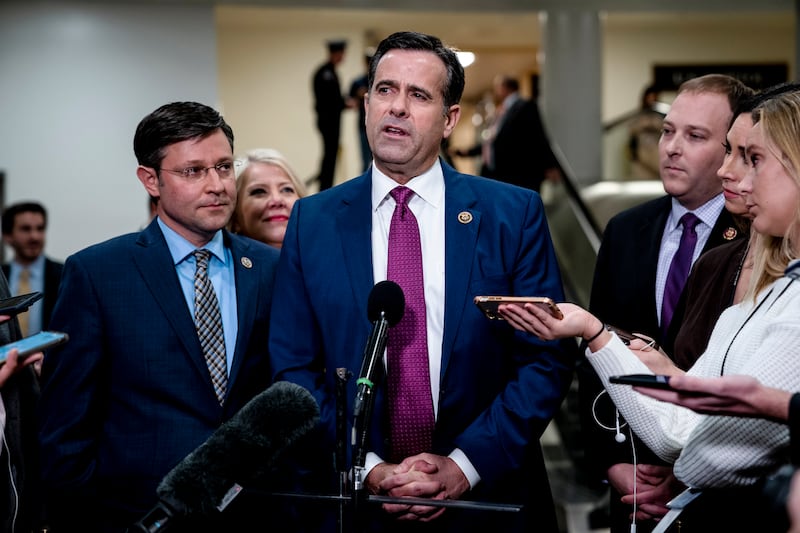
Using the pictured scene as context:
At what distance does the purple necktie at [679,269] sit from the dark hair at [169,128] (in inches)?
66.2

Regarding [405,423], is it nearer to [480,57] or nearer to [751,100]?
[751,100]

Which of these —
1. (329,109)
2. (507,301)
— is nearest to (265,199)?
(507,301)

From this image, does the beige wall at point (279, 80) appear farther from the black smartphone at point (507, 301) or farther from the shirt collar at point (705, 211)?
the black smartphone at point (507, 301)

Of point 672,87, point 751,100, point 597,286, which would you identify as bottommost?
point 597,286

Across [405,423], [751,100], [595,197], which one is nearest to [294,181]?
[405,423]

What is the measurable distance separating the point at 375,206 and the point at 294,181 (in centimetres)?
145

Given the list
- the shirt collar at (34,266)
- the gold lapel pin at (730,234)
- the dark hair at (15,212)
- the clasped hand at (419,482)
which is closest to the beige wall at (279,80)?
the dark hair at (15,212)

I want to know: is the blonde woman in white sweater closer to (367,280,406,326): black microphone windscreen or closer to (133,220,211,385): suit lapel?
(367,280,406,326): black microphone windscreen

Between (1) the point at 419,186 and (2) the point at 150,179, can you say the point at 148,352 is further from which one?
(1) the point at 419,186

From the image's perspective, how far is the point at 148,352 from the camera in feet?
9.66

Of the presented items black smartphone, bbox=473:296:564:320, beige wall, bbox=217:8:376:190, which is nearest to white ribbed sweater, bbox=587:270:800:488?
black smartphone, bbox=473:296:564:320

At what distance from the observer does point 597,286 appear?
3.69 meters

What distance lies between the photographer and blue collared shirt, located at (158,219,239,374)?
309 centimetres

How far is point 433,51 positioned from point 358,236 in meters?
0.64
